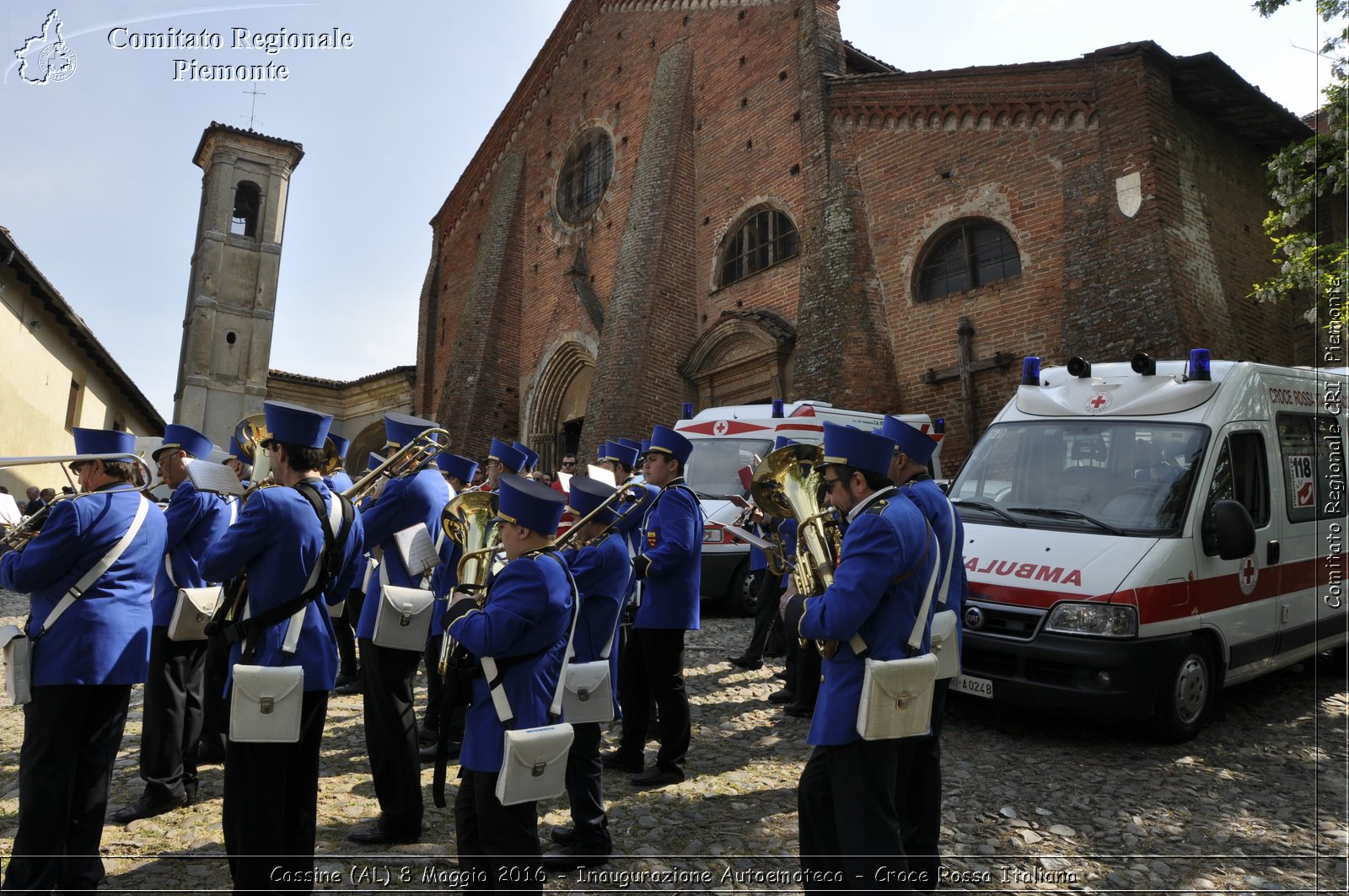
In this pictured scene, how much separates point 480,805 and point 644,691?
237 centimetres

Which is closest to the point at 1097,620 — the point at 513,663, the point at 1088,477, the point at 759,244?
the point at 1088,477

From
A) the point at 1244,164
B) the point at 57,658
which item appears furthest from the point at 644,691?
the point at 1244,164

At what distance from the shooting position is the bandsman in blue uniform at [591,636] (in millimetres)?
3930

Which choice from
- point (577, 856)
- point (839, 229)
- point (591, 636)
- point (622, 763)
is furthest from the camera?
point (839, 229)

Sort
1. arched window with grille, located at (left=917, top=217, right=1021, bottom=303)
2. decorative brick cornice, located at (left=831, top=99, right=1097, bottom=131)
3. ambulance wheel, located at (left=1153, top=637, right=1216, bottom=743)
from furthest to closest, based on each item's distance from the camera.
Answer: arched window with grille, located at (left=917, top=217, right=1021, bottom=303)
decorative brick cornice, located at (left=831, top=99, right=1097, bottom=131)
ambulance wheel, located at (left=1153, top=637, right=1216, bottom=743)

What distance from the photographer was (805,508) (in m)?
3.60

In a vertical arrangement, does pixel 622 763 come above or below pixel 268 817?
below

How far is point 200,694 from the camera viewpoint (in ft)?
16.4

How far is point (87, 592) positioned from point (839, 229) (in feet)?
41.8

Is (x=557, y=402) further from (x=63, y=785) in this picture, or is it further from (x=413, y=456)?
(x=63, y=785)

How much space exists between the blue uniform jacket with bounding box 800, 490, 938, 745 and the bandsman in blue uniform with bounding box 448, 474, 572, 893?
93 centimetres

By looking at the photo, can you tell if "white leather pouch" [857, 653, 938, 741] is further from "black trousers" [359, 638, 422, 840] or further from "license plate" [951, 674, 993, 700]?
"license plate" [951, 674, 993, 700]

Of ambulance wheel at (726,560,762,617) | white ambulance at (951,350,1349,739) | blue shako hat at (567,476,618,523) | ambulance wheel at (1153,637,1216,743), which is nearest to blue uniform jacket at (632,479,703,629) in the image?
blue shako hat at (567,476,618,523)

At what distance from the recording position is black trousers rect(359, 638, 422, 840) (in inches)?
159
